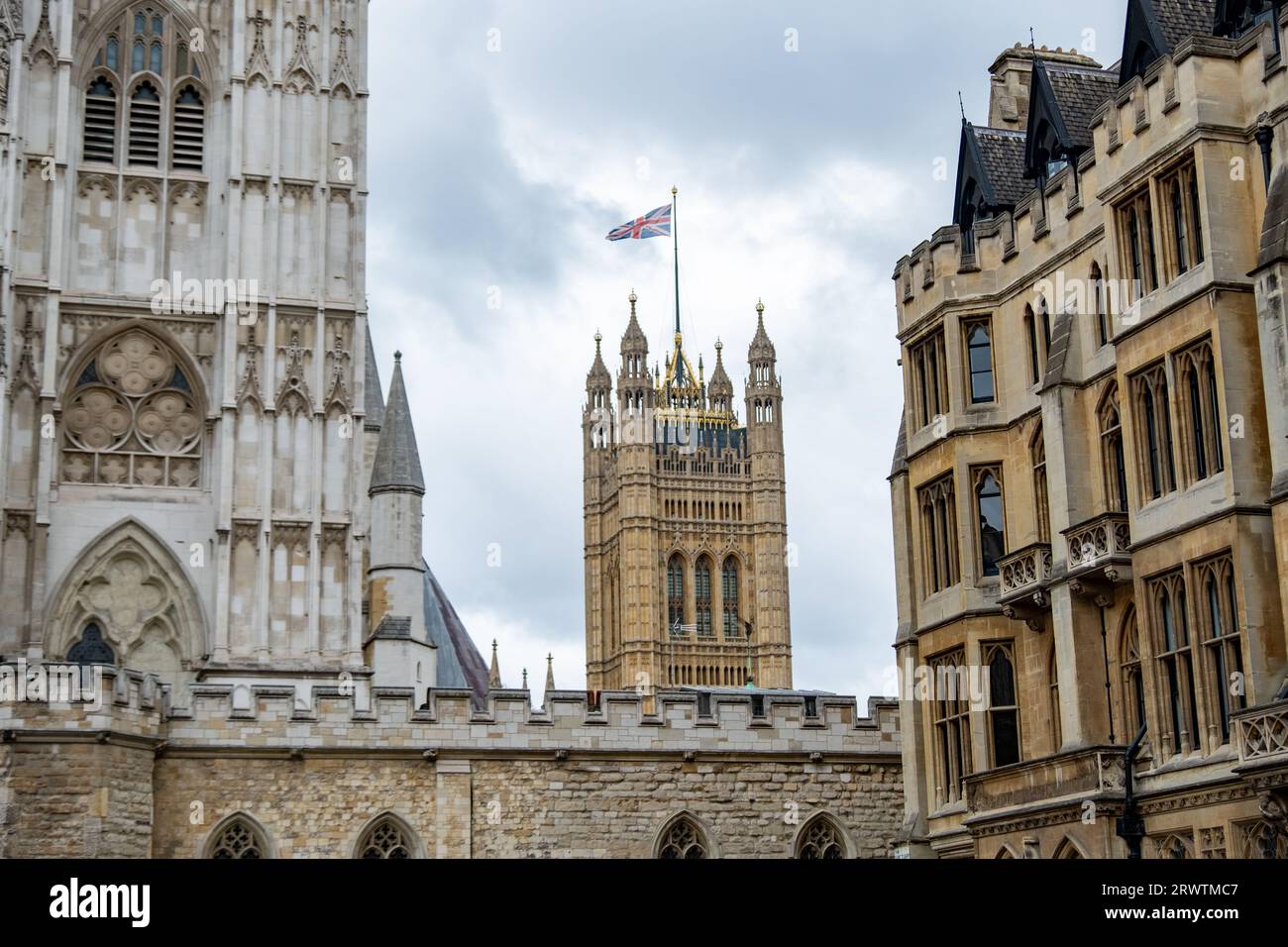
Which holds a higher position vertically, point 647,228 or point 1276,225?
point 647,228

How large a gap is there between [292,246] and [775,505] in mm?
83062

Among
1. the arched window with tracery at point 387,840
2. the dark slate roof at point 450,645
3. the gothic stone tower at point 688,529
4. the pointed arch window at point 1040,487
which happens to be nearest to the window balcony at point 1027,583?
the pointed arch window at point 1040,487

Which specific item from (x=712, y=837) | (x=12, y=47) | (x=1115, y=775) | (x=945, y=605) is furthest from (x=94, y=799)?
(x=12, y=47)

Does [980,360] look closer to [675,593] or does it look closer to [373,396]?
[373,396]

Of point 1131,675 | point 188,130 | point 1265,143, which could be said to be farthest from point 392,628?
point 1265,143

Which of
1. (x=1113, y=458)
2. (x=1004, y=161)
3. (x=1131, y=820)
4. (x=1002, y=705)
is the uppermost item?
(x=1004, y=161)

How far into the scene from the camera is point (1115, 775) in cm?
1952

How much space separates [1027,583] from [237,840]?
11.7 metres

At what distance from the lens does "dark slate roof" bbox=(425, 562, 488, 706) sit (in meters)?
50.1

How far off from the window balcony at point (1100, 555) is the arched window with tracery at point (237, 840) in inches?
471

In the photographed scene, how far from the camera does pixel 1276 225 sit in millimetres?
17594

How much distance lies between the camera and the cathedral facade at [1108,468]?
1811cm

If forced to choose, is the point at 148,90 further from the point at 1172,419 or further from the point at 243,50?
the point at 1172,419

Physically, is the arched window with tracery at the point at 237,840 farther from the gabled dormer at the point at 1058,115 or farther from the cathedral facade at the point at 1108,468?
the gabled dormer at the point at 1058,115
